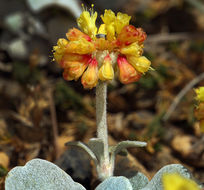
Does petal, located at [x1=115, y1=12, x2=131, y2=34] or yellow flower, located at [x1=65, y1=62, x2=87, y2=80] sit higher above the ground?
petal, located at [x1=115, y1=12, x2=131, y2=34]

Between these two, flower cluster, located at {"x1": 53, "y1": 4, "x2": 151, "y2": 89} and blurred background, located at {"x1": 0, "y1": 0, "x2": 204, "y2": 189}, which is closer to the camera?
flower cluster, located at {"x1": 53, "y1": 4, "x2": 151, "y2": 89}

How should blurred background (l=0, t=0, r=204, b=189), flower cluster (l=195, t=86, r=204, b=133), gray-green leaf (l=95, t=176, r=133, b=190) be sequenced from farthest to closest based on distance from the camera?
blurred background (l=0, t=0, r=204, b=189) < flower cluster (l=195, t=86, r=204, b=133) < gray-green leaf (l=95, t=176, r=133, b=190)

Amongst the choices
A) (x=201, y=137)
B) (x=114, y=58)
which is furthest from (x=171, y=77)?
(x=114, y=58)

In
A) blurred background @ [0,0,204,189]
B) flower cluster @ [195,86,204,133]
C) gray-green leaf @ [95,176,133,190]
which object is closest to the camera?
gray-green leaf @ [95,176,133,190]

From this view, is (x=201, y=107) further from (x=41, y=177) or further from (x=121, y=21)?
(x=41, y=177)

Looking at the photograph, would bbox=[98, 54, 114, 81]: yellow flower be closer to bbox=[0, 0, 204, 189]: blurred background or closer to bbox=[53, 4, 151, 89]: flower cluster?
bbox=[53, 4, 151, 89]: flower cluster

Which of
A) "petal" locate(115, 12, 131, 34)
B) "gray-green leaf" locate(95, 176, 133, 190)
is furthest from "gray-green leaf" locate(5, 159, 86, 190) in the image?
"petal" locate(115, 12, 131, 34)

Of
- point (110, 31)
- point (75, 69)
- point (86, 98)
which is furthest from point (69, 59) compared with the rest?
point (86, 98)

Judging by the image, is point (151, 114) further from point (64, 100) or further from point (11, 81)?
point (11, 81)
